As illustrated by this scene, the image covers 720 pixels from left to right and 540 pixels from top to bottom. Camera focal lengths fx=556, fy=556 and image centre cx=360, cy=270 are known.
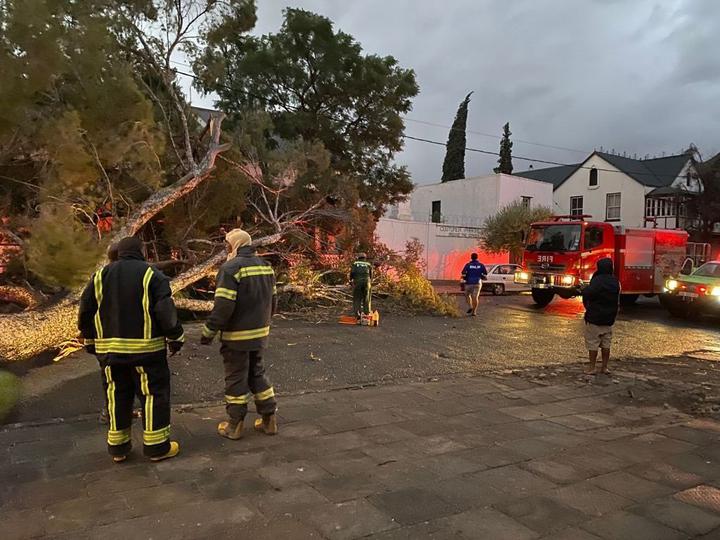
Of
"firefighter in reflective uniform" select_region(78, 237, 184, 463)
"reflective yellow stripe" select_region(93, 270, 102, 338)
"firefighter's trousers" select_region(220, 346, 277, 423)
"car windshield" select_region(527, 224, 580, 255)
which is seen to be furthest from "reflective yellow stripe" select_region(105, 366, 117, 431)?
"car windshield" select_region(527, 224, 580, 255)

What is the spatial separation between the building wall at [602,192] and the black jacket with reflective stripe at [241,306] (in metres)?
37.4

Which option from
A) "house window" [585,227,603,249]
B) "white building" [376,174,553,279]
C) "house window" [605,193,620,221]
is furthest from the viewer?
"house window" [605,193,620,221]

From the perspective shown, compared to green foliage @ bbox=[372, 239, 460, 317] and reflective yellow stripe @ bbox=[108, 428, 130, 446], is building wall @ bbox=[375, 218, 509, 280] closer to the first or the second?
green foliage @ bbox=[372, 239, 460, 317]

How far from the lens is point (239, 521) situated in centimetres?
312

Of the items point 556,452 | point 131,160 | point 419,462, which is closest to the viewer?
point 419,462

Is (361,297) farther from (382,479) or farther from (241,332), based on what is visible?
(382,479)

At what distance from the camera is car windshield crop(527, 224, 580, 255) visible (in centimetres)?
1591

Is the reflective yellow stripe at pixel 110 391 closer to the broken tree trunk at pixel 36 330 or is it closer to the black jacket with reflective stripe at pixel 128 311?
the black jacket with reflective stripe at pixel 128 311

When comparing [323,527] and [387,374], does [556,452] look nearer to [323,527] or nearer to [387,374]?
[323,527]

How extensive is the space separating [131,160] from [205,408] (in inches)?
196

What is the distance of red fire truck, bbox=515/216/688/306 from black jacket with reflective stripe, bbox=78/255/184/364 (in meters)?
13.6

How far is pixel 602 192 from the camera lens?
39.8 m

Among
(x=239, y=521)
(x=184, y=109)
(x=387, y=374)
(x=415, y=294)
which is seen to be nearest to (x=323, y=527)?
(x=239, y=521)

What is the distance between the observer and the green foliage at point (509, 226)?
2689 centimetres
